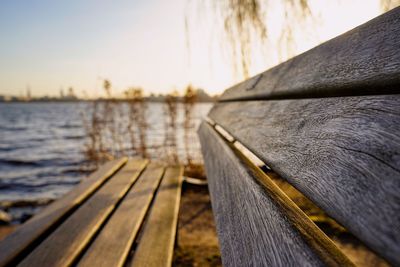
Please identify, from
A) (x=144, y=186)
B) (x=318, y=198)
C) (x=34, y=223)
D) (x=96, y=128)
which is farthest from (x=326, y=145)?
(x=96, y=128)

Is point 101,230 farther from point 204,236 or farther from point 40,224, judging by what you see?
point 204,236

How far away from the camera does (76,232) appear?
1.17 meters

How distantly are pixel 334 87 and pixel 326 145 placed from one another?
14cm

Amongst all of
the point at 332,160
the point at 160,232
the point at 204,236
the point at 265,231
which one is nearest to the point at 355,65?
the point at 332,160

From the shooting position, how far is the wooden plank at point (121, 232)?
3.24 feet

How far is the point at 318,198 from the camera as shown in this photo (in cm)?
41

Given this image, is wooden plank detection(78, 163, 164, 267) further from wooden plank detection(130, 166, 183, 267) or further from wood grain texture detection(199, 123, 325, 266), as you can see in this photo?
wood grain texture detection(199, 123, 325, 266)

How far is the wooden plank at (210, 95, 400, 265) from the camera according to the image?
30 centimetres

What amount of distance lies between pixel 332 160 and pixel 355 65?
0.63ft

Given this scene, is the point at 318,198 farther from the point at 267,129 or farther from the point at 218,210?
the point at 218,210

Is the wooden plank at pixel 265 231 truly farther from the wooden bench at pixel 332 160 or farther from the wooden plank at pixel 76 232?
the wooden plank at pixel 76 232

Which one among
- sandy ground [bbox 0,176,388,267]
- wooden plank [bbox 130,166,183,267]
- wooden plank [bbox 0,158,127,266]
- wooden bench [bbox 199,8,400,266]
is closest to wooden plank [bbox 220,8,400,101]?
wooden bench [bbox 199,8,400,266]

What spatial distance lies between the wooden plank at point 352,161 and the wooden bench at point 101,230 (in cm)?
71

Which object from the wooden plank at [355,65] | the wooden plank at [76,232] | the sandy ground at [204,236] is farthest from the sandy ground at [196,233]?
the wooden plank at [355,65]
